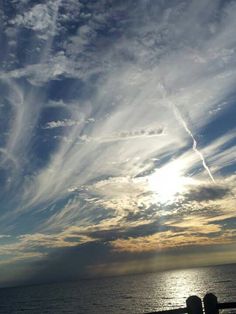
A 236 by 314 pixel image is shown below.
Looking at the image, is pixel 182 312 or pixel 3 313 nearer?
pixel 182 312

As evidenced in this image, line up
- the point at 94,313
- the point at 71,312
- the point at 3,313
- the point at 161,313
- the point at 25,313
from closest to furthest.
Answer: the point at 161,313 → the point at 94,313 → the point at 71,312 → the point at 25,313 → the point at 3,313

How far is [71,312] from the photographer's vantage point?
149 meters

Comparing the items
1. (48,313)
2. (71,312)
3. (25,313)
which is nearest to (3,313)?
(25,313)

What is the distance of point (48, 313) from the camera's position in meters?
156

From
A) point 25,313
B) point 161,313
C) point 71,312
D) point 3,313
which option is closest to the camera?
point 161,313

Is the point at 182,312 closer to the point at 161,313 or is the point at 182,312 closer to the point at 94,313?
the point at 161,313

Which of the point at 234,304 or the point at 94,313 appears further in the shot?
the point at 94,313

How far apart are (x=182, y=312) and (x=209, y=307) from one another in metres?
0.47

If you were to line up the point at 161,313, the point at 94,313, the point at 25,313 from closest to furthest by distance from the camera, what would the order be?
the point at 161,313, the point at 94,313, the point at 25,313

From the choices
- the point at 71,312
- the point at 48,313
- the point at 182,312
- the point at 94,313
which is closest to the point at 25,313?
the point at 48,313

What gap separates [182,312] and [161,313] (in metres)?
0.40

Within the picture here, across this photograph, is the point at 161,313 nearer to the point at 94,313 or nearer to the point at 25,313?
the point at 94,313

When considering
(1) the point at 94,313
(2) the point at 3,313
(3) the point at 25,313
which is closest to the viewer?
(1) the point at 94,313

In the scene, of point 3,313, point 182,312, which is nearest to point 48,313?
point 3,313
